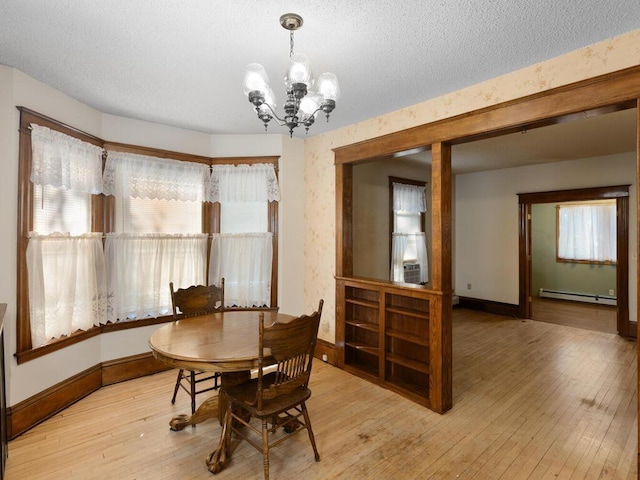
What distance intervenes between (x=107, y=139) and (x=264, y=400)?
3.00 meters

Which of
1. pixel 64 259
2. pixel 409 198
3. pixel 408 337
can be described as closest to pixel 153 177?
pixel 64 259

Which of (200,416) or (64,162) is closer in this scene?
(200,416)

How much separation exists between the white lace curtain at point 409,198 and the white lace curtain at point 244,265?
7.40 feet

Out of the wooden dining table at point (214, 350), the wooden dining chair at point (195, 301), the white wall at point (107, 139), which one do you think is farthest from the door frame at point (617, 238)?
A: the wooden dining chair at point (195, 301)

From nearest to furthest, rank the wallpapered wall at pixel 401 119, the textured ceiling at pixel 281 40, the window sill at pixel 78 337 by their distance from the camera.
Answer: the textured ceiling at pixel 281 40, the wallpapered wall at pixel 401 119, the window sill at pixel 78 337

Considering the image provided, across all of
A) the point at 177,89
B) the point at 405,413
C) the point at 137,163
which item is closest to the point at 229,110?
the point at 177,89

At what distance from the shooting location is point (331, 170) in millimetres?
3766

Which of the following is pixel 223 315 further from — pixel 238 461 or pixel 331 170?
pixel 331 170

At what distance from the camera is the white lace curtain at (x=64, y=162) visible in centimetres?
255

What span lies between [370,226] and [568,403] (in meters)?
2.88

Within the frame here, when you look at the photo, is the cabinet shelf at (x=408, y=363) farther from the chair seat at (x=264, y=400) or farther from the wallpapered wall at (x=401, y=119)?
the chair seat at (x=264, y=400)

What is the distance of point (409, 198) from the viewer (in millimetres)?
5320

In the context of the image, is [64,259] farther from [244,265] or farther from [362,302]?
[362,302]

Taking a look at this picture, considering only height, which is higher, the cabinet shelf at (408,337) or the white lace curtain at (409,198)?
the white lace curtain at (409,198)
